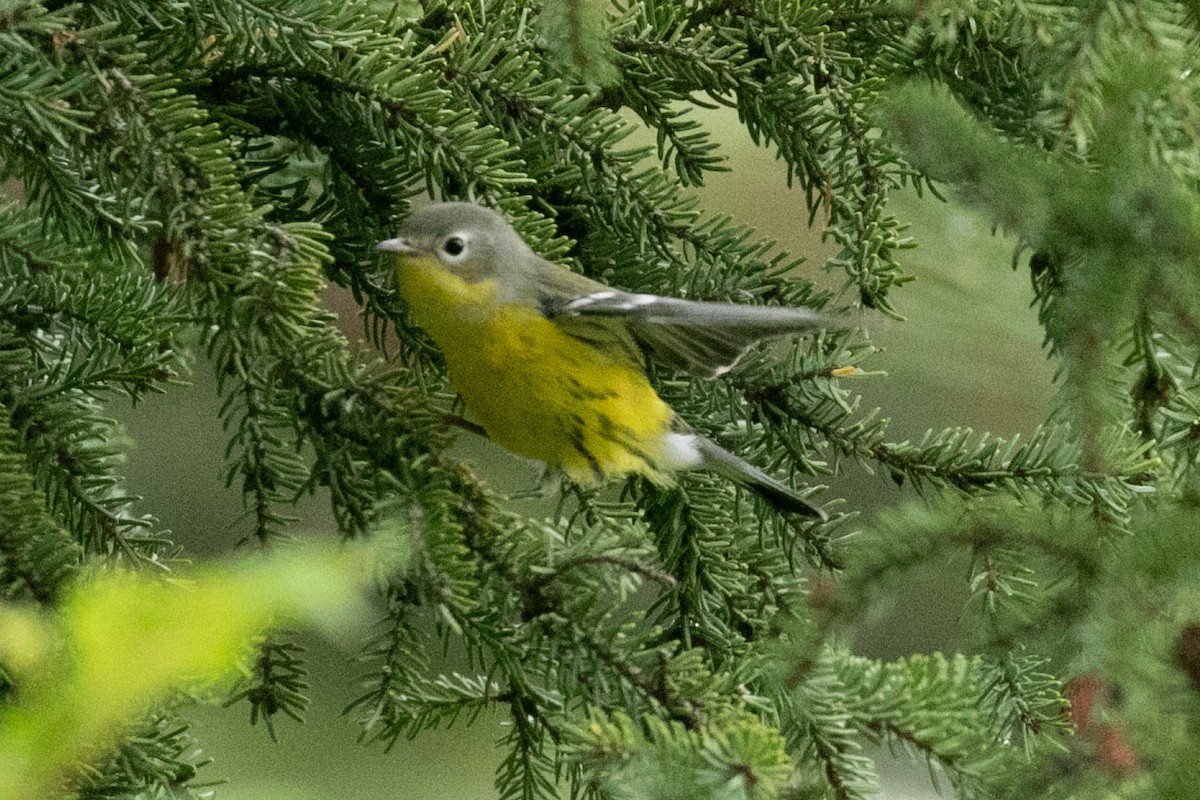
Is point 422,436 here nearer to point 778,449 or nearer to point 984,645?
point 778,449

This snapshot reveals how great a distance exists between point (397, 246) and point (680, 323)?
0.31 metres

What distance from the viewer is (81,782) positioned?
0.70 meters

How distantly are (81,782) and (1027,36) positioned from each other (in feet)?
3.18

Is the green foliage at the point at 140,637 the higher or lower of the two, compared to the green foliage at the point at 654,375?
higher

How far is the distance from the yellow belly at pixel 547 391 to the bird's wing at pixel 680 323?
39 mm

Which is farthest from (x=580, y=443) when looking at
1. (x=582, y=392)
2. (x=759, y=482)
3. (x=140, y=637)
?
(x=140, y=637)

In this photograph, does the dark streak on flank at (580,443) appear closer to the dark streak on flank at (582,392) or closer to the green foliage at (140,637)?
the dark streak on flank at (582,392)

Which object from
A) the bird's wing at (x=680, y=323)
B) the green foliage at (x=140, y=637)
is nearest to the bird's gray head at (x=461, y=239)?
the bird's wing at (x=680, y=323)

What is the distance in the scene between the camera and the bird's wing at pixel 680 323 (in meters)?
1.09

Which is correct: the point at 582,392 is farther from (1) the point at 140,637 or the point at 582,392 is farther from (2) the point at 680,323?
(1) the point at 140,637

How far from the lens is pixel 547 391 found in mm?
1476

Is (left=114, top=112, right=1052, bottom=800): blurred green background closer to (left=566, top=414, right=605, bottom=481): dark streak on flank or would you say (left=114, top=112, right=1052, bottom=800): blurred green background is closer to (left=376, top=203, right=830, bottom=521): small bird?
(left=376, top=203, right=830, bottom=521): small bird

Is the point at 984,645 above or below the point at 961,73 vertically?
below

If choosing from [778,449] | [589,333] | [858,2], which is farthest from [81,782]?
[858,2]
